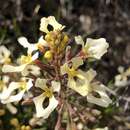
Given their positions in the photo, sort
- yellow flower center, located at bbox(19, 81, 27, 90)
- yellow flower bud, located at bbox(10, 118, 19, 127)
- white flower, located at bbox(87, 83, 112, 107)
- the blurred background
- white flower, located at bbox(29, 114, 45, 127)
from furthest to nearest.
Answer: the blurred background
yellow flower bud, located at bbox(10, 118, 19, 127)
white flower, located at bbox(29, 114, 45, 127)
yellow flower center, located at bbox(19, 81, 27, 90)
white flower, located at bbox(87, 83, 112, 107)

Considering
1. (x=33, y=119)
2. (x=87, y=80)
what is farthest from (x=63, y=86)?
(x=33, y=119)

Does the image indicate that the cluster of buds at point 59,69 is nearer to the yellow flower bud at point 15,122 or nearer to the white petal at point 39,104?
the white petal at point 39,104

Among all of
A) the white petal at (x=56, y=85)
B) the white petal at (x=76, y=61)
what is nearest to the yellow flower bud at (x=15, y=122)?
the white petal at (x=56, y=85)

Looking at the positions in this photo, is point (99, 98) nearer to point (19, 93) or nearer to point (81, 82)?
point (81, 82)

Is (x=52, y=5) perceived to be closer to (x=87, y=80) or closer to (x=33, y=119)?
(x=33, y=119)

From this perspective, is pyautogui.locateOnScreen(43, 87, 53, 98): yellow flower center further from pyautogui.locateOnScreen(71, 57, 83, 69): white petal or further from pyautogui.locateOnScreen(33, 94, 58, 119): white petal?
pyautogui.locateOnScreen(71, 57, 83, 69): white petal

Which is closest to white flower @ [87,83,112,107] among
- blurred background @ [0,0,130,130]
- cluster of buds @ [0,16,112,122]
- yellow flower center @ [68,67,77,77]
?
cluster of buds @ [0,16,112,122]
